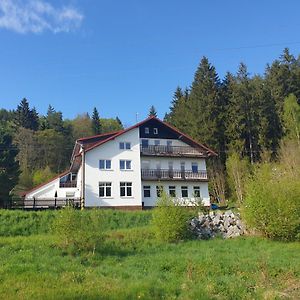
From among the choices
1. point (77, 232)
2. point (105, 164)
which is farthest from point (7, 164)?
point (77, 232)

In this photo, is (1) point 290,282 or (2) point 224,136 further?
(2) point 224,136

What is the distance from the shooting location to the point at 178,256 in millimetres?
17156

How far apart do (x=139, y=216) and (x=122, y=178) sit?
10297mm

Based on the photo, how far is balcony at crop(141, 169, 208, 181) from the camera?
4319 centimetres

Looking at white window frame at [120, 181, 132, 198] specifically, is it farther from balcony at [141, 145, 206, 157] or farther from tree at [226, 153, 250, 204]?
tree at [226, 153, 250, 204]

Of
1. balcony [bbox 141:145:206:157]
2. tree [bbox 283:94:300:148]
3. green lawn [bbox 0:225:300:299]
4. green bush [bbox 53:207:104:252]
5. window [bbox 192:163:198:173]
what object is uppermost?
tree [bbox 283:94:300:148]

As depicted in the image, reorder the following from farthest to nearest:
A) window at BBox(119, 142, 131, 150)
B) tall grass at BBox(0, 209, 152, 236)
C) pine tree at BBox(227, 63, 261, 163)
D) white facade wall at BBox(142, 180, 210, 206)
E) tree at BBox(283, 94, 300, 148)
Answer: pine tree at BBox(227, 63, 261, 163)
tree at BBox(283, 94, 300, 148)
white facade wall at BBox(142, 180, 210, 206)
window at BBox(119, 142, 131, 150)
tall grass at BBox(0, 209, 152, 236)

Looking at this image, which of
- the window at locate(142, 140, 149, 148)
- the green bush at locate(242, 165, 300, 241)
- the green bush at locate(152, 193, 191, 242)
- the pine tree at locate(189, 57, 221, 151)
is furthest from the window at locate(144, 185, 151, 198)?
the green bush at locate(242, 165, 300, 241)

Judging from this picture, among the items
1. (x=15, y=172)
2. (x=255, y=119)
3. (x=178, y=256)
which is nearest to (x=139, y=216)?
(x=178, y=256)

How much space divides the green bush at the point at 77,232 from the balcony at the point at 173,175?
24.1 meters

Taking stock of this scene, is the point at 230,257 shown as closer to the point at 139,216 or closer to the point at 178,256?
the point at 178,256

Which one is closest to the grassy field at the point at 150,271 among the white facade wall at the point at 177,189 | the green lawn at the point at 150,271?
the green lawn at the point at 150,271

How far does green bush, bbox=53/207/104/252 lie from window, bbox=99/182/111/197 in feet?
71.3

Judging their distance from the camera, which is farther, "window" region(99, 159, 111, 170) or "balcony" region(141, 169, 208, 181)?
"balcony" region(141, 169, 208, 181)
